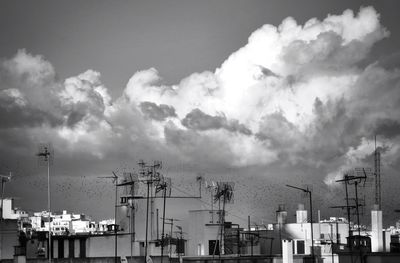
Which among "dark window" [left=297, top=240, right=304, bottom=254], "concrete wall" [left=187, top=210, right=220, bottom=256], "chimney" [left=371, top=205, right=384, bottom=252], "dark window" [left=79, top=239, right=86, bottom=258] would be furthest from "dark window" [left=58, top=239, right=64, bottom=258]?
"chimney" [left=371, top=205, right=384, bottom=252]

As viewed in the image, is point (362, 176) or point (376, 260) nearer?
point (376, 260)

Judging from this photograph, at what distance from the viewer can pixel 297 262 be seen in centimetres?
8481

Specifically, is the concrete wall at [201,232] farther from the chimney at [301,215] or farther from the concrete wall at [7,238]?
the concrete wall at [7,238]

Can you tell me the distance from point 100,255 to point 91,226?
300 feet

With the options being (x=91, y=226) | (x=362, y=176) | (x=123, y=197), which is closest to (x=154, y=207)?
(x=123, y=197)

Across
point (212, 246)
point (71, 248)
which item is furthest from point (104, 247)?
point (212, 246)

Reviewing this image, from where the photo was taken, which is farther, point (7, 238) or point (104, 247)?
point (104, 247)

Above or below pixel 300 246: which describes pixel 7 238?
above

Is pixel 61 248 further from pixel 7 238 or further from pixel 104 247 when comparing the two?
pixel 7 238

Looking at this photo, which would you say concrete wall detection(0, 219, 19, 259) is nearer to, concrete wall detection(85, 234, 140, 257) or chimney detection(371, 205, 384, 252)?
concrete wall detection(85, 234, 140, 257)

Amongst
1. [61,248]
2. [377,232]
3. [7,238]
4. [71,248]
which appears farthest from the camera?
[61,248]

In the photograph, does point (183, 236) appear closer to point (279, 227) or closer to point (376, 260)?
point (279, 227)

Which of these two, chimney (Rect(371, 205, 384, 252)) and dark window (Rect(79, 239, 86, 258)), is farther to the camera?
dark window (Rect(79, 239, 86, 258))

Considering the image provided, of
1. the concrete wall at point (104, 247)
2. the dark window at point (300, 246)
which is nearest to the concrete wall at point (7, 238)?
the concrete wall at point (104, 247)
